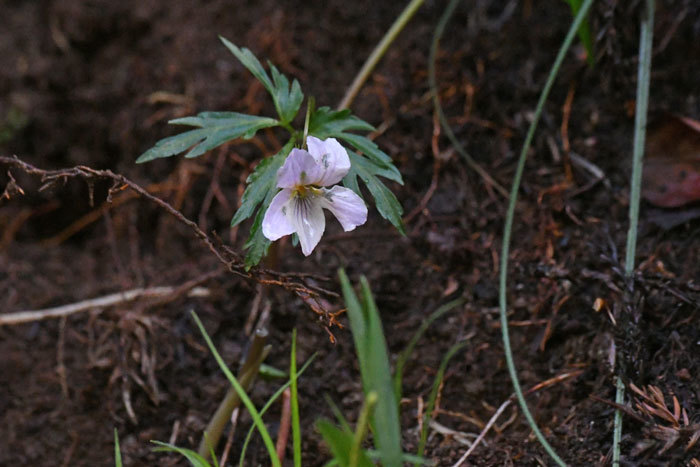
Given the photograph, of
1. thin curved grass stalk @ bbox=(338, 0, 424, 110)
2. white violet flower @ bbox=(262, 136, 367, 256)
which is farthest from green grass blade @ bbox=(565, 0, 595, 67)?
white violet flower @ bbox=(262, 136, 367, 256)

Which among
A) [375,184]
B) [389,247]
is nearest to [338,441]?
[375,184]

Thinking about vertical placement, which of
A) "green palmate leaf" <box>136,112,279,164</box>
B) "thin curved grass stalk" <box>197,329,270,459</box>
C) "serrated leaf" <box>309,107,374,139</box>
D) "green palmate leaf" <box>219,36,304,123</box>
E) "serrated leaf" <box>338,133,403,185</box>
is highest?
"green palmate leaf" <box>219,36,304,123</box>

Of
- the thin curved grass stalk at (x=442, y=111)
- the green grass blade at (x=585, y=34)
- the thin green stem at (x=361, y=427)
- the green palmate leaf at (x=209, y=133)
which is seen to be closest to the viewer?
the thin green stem at (x=361, y=427)

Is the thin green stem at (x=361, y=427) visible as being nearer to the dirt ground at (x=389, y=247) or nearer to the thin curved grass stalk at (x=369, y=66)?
the dirt ground at (x=389, y=247)

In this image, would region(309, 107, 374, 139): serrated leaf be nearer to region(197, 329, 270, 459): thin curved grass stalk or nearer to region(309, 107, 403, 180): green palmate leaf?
region(309, 107, 403, 180): green palmate leaf

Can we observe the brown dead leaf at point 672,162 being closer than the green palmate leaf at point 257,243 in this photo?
No

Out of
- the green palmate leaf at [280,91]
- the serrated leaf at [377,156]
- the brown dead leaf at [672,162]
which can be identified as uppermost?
the green palmate leaf at [280,91]

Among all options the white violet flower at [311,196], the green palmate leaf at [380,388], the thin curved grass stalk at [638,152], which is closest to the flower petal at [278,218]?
the white violet flower at [311,196]

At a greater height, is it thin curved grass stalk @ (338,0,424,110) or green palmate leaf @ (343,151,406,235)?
thin curved grass stalk @ (338,0,424,110)
